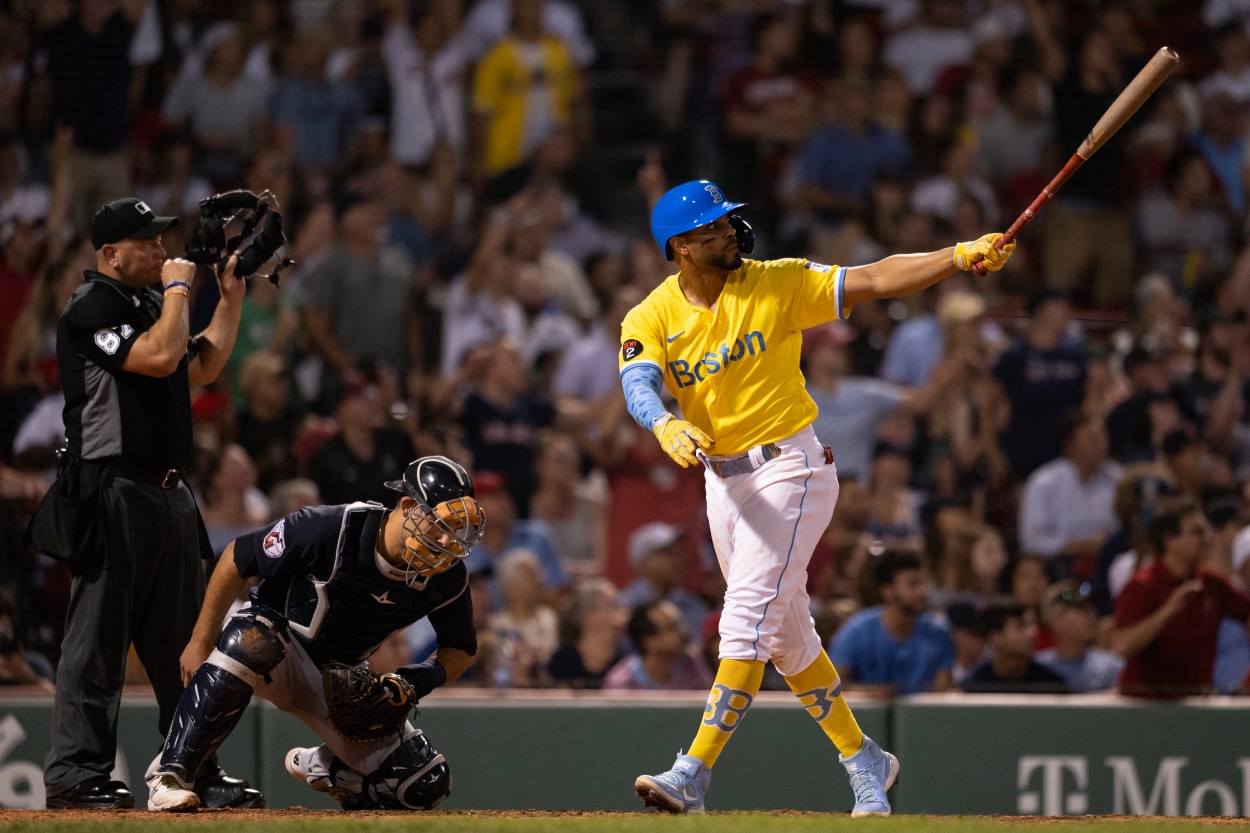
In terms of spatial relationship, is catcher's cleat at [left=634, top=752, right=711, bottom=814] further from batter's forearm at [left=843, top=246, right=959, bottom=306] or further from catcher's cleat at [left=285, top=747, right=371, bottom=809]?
batter's forearm at [left=843, top=246, right=959, bottom=306]

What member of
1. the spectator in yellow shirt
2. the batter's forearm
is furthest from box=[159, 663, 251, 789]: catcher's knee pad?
the spectator in yellow shirt

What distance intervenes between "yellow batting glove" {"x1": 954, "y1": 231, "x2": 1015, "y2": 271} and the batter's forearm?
0.05 metres

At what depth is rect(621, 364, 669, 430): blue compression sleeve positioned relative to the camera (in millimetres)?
4996

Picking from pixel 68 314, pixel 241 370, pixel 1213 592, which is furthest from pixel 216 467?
pixel 1213 592

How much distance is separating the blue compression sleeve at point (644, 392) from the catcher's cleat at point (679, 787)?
1.01 m

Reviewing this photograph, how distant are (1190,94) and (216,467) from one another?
7369mm

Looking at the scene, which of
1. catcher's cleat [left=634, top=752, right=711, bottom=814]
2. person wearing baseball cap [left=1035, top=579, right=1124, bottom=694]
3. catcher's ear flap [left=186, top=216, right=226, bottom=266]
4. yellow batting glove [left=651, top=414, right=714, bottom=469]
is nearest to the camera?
yellow batting glove [left=651, top=414, right=714, bottom=469]

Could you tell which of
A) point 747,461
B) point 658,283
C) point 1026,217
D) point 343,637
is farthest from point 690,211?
point 658,283

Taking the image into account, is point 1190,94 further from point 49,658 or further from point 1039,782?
point 49,658

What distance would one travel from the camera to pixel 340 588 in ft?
17.3

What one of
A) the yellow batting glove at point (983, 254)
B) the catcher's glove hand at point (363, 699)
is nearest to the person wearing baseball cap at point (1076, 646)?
the yellow batting glove at point (983, 254)

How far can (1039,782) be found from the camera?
7.11 meters

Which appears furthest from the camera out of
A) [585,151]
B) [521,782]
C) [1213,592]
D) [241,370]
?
[585,151]

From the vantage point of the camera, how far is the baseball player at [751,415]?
200 inches
